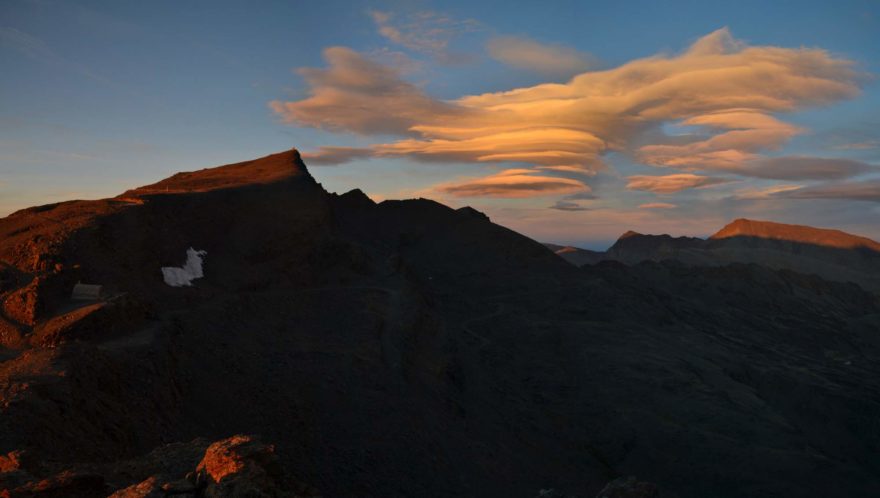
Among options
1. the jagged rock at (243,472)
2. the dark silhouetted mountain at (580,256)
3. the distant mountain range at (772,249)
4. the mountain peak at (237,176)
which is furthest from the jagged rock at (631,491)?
the dark silhouetted mountain at (580,256)

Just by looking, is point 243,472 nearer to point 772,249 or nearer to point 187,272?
point 187,272

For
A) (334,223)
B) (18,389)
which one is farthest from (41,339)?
(334,223)

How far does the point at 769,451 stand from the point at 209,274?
3928 cm

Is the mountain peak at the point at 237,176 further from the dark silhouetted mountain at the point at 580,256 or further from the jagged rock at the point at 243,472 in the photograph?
the dark silhouetted mountain at the point at 580,256

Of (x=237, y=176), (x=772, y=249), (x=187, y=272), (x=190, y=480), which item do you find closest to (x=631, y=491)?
(x=190, y=480)

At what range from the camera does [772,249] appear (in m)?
171

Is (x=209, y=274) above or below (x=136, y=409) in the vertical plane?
above

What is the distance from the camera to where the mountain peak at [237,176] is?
48.0m

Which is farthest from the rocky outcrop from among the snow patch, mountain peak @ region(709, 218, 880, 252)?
mountain peak @ region(709, 218, 880, 252)

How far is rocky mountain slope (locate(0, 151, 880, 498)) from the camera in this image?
60.1ft

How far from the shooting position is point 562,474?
33219 mm

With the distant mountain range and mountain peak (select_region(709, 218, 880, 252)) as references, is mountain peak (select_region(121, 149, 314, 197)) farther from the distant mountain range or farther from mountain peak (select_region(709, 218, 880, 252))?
mountain peak (select_region(709, 218, 880, 252))

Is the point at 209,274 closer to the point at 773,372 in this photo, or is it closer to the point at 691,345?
the point at 691,345

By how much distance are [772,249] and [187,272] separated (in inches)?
6957
